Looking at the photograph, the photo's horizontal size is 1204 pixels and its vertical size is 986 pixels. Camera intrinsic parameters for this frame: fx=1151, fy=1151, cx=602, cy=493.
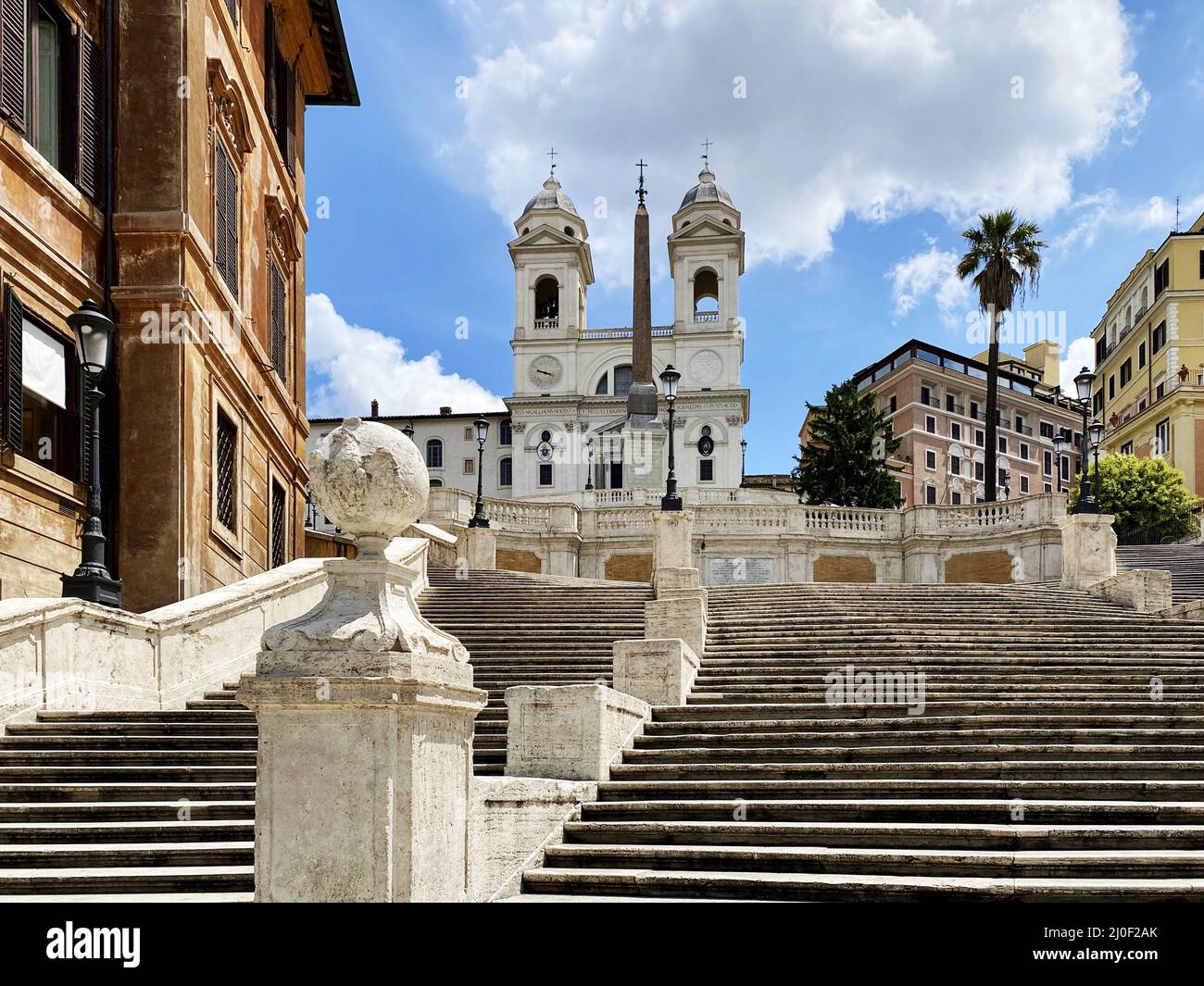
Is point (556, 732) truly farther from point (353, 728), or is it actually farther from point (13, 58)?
point (13, 58)

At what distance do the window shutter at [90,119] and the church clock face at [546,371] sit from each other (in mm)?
73398

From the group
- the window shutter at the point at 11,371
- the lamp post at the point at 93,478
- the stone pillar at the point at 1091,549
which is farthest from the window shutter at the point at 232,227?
the stone pillar at the point at 1091,549

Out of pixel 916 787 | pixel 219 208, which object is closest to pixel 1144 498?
pixel 219 208

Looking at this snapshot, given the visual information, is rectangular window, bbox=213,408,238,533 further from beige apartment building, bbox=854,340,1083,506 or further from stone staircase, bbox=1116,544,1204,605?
beige apartment building, bbox=854,340,1083,506

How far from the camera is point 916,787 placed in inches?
352

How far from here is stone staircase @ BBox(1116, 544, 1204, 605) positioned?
24375 mm

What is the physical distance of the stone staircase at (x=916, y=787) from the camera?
7.30m

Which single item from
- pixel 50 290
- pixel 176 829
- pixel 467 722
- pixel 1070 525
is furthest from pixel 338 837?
pixel 1070 525

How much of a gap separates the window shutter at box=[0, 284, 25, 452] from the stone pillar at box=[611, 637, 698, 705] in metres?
7.62

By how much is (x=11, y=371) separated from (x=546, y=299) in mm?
79307

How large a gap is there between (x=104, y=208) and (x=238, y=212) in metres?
4.15

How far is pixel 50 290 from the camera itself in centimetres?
1464

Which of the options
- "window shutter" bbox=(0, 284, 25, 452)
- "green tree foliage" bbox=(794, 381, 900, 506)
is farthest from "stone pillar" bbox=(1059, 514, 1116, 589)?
"green tree foliage" bbox=(794, 381, 900, 506)
